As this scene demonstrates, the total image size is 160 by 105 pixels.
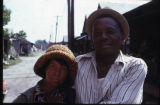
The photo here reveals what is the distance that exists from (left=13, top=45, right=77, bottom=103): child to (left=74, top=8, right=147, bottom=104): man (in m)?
0.08

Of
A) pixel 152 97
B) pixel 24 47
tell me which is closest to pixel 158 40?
pixel 152 97

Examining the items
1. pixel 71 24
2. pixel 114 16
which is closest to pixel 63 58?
pixel 114 16

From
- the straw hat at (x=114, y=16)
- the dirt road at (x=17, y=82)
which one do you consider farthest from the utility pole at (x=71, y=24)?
the straw hat at (x=114, y=16)

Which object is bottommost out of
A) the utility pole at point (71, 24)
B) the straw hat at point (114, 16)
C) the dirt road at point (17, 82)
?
the dirt road at point (17, 82)

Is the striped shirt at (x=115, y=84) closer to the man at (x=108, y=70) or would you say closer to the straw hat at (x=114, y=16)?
the man at (x=108, y=70)

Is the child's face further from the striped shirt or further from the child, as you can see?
the striped shirt

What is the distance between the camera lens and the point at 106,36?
60.8 inches

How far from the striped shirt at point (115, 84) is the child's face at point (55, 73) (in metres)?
0.12

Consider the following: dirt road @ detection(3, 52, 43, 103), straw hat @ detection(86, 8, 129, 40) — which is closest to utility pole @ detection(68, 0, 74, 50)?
dirt road @ detection(3, 52, 43, 103)

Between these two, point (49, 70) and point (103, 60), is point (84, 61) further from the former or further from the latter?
point (49, 70)

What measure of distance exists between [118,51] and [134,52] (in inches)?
321

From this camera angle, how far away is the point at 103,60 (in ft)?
5.33

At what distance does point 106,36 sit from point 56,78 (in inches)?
19.7

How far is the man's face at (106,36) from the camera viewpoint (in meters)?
1.56
